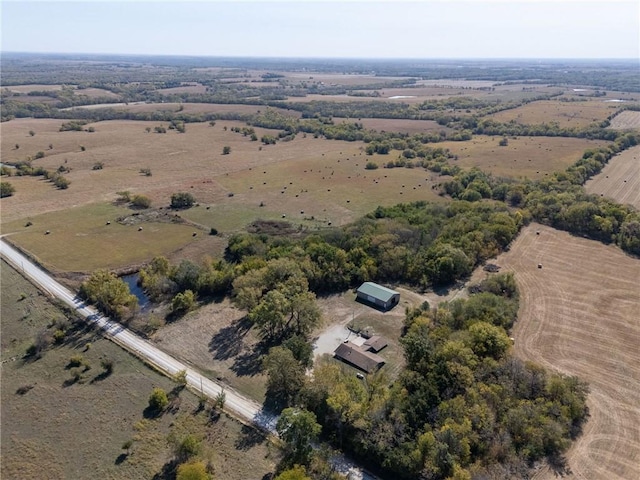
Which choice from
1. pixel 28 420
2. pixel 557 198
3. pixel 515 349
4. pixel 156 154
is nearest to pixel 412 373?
pixel 515 349

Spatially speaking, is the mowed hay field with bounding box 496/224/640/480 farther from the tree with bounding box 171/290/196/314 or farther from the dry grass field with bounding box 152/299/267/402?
the tree with bounding box 171/290/196/314

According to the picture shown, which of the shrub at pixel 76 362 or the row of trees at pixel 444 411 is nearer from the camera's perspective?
the row of trees at pixel 444 411

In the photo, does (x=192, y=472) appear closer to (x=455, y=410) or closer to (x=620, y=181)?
(x=455, y=410)

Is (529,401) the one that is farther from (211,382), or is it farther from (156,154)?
(156,154)

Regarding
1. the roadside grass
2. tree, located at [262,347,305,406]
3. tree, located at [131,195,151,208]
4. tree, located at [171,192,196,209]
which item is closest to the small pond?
the roadside grass

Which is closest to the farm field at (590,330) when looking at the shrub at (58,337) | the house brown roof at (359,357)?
the house brown roof at (359,357)

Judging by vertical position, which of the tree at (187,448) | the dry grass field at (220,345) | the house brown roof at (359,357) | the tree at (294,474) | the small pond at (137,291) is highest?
the tree at (294,474)

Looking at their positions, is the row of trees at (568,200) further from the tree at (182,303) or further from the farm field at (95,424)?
the farm field at (95,424)
